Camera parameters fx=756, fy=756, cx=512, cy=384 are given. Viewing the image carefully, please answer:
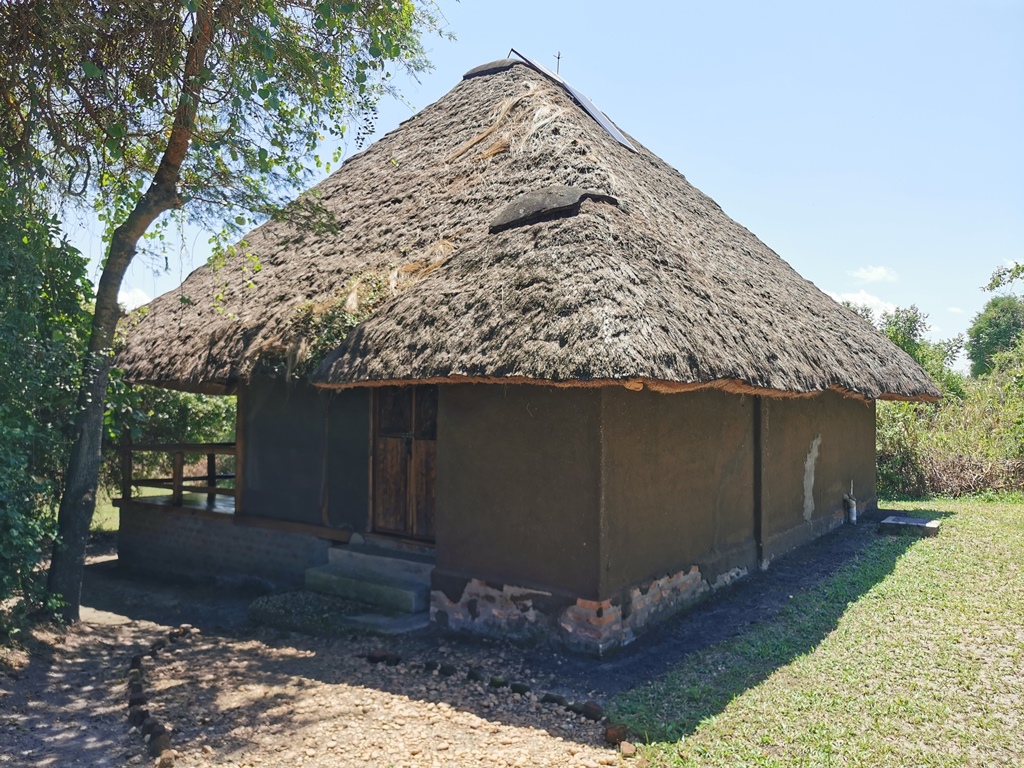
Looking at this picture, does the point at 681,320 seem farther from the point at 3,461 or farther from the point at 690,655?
the point at 3,461

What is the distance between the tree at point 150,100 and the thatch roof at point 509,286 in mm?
845

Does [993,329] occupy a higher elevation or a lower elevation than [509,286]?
higher

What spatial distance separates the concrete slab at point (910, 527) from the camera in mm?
9773

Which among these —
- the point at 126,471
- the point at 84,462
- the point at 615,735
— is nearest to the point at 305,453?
the point at 84,462

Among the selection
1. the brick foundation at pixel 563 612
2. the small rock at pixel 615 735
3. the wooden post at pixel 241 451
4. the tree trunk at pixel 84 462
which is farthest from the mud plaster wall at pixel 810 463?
the tree trunk at pixel 84 462

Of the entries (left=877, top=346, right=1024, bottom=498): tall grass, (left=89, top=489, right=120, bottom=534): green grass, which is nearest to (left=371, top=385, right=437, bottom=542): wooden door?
(left=89, top=489, right=120, bottom=534): green grass

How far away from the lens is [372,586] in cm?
659

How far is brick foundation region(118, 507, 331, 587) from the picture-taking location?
25.1 ft

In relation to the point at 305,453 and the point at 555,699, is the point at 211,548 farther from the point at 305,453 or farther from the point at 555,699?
the point at 555,699

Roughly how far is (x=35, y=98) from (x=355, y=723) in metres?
5.30

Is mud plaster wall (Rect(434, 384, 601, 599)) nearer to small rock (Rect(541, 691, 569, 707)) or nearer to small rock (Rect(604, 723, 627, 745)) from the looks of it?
small rock (Rect(541, 691, 569, 707))

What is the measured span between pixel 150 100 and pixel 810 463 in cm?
814

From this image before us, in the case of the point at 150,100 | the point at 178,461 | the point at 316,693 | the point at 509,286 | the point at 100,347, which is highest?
the point at 150,100

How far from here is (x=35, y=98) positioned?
5.93m
